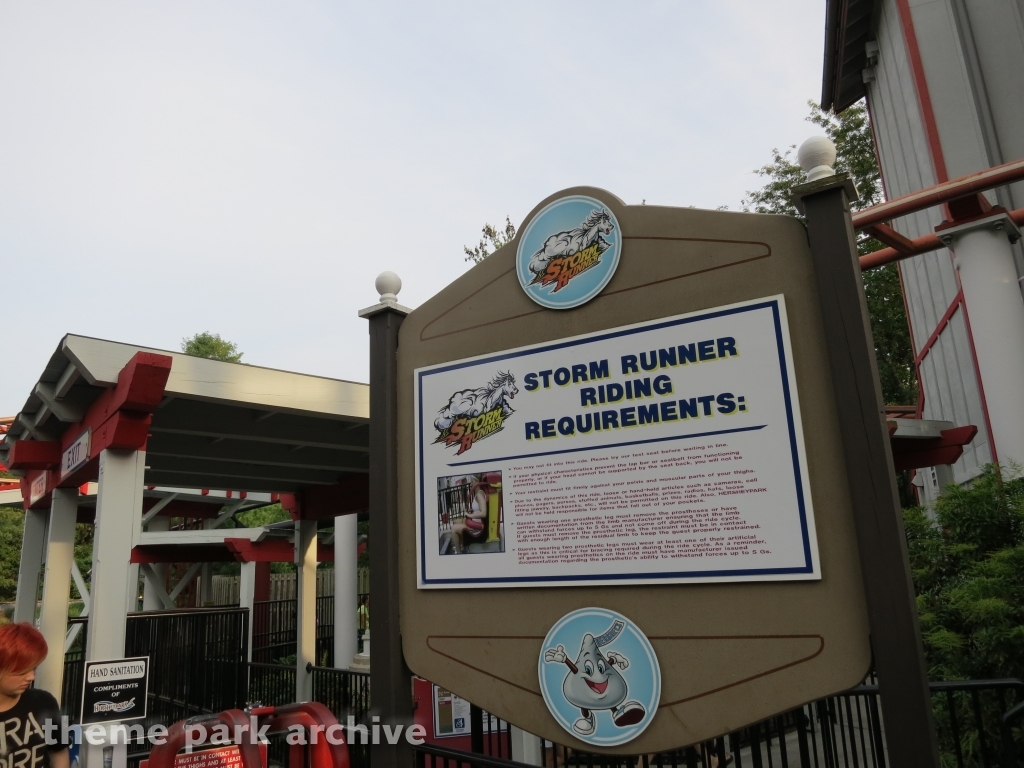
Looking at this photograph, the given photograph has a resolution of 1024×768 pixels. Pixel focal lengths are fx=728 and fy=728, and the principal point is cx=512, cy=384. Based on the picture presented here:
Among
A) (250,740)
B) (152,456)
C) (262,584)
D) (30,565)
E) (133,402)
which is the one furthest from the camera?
(262,584)

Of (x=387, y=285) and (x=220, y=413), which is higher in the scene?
(x=220, y=413)

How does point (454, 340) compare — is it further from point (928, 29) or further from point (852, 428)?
point (928, 29)

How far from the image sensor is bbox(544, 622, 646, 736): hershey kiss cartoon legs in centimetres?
282

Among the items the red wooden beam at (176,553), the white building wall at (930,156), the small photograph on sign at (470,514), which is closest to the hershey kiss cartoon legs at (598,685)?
the small photograph on sign at (470,514)

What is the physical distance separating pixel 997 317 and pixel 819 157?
6619 mm

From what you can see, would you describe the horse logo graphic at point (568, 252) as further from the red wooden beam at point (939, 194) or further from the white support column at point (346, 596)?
the white support column at point (346, 596)

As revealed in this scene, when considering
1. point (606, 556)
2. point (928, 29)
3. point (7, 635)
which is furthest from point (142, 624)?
point (928, 29)

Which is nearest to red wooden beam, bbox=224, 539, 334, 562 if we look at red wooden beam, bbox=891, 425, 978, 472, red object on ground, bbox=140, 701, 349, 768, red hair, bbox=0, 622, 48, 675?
red object on ground, bbox=140, 701, 349, 768

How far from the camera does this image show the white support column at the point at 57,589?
7.78 metres

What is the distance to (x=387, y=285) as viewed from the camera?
155 inches

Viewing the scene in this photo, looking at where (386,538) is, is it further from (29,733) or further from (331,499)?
(331,499)

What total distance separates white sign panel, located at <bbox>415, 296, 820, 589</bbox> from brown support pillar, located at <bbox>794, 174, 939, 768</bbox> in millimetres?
174

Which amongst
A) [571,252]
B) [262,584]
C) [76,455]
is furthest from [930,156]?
[262,584]

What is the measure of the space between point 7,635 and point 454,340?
2.56 meters
